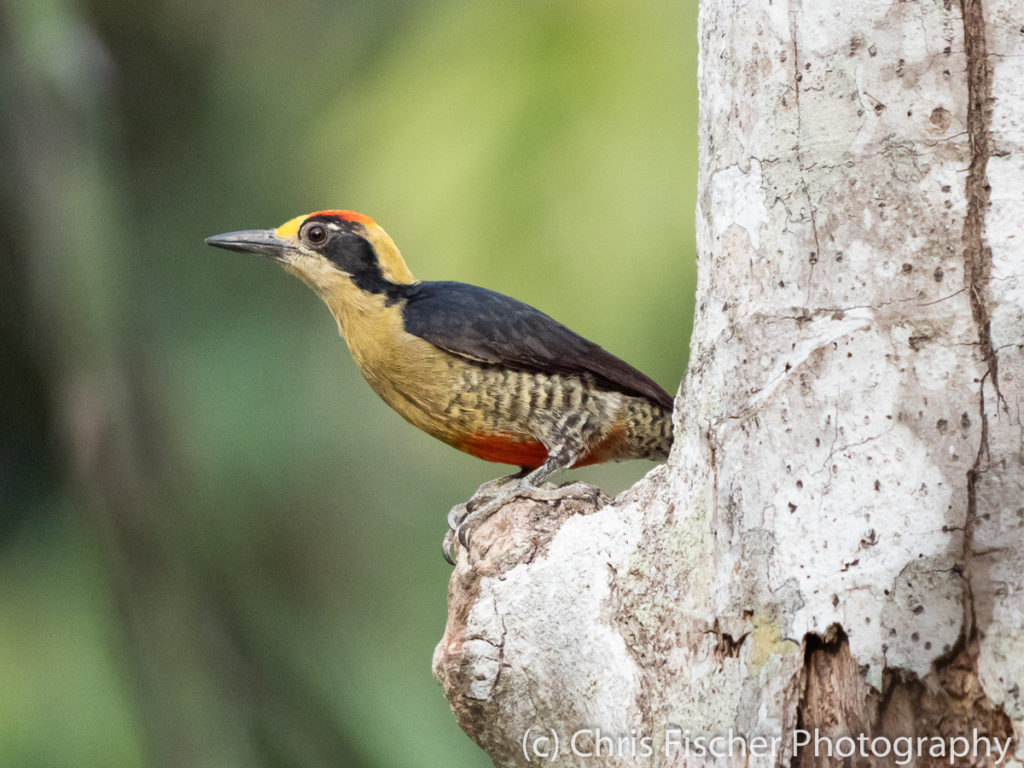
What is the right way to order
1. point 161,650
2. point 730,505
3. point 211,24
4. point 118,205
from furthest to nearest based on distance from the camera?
point 211,24
point 118,205
point 161,650
point 730,505

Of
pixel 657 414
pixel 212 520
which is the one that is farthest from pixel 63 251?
pixel 657 414

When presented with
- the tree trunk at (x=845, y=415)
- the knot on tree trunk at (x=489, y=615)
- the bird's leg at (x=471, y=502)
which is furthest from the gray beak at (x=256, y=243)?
the tree trunk at (x=845, y=415)

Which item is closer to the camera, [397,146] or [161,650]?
[161,650]

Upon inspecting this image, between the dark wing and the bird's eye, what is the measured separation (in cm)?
44

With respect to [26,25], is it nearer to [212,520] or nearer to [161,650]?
[212,520]

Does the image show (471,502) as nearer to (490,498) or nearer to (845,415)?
(490,498)

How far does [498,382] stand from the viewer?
378 centimetres

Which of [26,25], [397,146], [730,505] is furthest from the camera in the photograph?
[397,146]

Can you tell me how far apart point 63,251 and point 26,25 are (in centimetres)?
136

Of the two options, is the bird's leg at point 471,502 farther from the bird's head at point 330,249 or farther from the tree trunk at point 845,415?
the tree trunk at point 845,415

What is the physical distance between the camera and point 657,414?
12.7 feet

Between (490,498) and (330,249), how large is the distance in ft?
3.59

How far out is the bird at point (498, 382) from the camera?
3762mm

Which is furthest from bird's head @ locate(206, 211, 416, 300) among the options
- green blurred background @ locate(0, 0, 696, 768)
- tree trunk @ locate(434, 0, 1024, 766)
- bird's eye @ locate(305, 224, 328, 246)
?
tree trunk @ locate(434, 0, 1024, 766)
